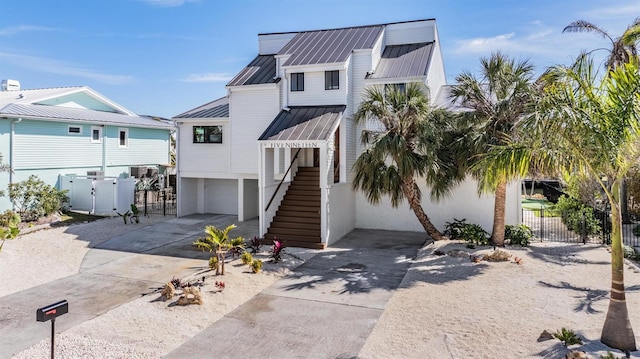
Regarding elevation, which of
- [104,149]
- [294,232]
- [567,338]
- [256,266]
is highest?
[104,149]

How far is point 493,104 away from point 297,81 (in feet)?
29.8

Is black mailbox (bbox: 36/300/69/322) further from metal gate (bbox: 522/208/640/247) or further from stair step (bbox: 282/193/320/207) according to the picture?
metal gate (bbox: 522/208/640/247)

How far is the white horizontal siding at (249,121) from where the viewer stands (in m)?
20.1

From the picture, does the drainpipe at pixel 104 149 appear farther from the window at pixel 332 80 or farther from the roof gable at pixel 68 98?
the window at pixel 332 80

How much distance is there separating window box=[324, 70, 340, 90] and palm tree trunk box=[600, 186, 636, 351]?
1342 cm

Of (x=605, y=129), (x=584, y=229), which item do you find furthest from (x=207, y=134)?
(x=605, y=129)

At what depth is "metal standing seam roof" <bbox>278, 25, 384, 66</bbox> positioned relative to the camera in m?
19.3

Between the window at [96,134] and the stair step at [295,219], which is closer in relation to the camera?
the stair step at [295,219]

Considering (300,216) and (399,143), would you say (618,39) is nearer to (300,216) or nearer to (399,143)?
(399,143)

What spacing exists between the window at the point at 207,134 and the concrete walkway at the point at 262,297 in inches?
273

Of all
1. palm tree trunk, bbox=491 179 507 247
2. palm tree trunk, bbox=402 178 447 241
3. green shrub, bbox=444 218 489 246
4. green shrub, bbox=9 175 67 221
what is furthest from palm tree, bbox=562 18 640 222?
green shrub, bbox=9 175 67 221

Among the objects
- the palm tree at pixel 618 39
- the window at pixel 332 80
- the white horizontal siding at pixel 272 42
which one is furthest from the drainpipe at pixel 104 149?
the palm tree at pixel 618 39

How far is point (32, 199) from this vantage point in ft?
65.4

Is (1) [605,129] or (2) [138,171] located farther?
(2) [138,171]
